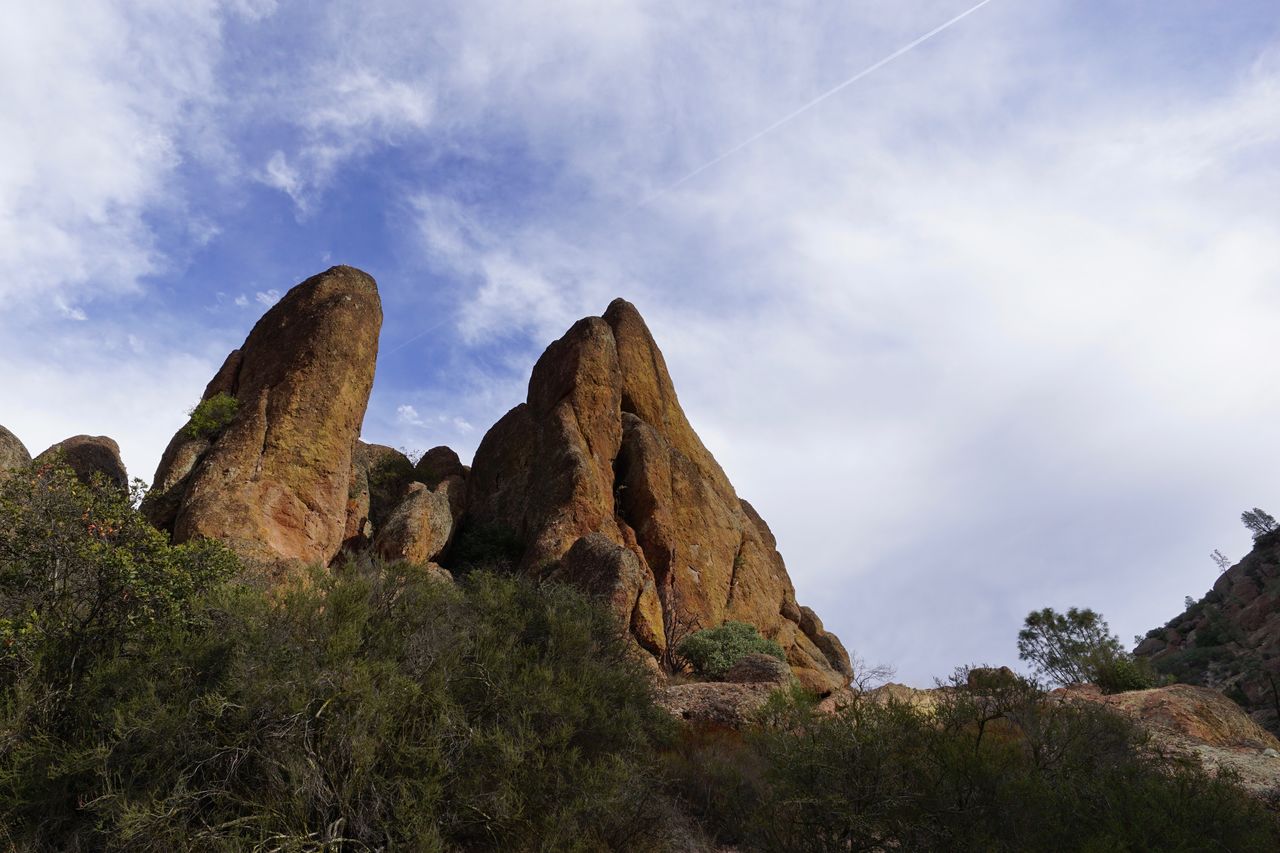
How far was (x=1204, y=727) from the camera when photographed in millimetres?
13969

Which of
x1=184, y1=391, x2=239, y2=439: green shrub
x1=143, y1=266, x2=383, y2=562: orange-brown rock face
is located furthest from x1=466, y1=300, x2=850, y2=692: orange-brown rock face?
x1=184, y1=391, x2=239, y2=439: green shrub

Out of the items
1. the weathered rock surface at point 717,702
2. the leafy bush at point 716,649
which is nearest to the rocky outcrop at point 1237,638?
the leafy bush at point 716,649

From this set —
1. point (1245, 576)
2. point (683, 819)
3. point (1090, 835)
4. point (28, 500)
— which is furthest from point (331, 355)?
point (1245, 576)

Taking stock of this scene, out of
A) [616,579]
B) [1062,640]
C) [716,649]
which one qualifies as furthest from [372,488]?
[1062,640]

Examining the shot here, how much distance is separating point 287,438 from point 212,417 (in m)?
2.36

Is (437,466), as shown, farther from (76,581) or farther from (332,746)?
(332,746)

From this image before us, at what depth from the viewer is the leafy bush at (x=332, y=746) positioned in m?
6.11

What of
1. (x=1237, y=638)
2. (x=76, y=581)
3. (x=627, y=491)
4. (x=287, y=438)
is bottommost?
(x=76, y=581)

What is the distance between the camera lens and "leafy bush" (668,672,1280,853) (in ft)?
21.3

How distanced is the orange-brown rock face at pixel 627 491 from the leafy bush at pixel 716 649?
2.82 feet

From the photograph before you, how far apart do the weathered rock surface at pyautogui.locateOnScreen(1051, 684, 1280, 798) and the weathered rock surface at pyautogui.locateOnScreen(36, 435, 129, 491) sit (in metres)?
23.3

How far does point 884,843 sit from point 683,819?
2.76 metres

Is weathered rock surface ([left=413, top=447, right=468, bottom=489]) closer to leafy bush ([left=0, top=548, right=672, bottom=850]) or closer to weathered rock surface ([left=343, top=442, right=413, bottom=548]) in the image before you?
weathered rock surface ([left=343, top=442, right=413, bottom=548])

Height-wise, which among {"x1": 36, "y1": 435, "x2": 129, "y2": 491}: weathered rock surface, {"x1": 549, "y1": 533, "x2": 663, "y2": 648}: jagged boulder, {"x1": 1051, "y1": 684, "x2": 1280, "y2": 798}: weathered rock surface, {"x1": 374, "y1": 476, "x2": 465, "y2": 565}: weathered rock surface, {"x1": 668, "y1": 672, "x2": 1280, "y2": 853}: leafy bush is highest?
{"x1": 36, "y1": 435, "x2": 129, "y2": 491}: weathered rock surface
